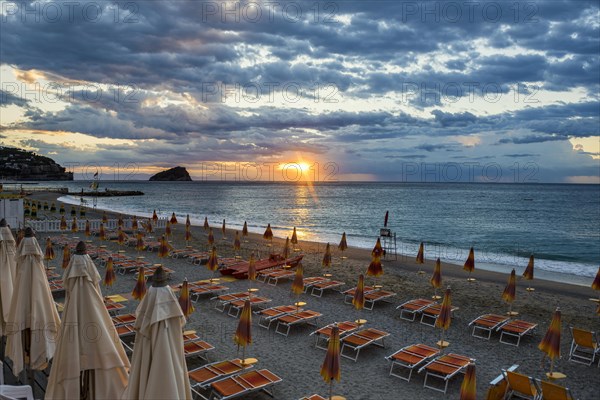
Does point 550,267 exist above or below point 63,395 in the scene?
below

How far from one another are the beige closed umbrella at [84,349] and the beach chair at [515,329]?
33.2ft

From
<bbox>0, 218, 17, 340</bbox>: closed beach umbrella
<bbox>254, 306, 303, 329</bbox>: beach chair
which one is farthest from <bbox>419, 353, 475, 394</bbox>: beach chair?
<bbox>0, 218, 17, 340</bbox>: closed beach umbrella

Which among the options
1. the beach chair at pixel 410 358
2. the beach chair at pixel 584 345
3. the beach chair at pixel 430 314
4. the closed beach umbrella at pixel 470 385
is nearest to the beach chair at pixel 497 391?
the closed beach umbrella at pixel 470 385

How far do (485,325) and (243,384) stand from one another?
7.45m

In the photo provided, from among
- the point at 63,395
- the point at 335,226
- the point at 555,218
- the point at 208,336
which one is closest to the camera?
the point at 63,395

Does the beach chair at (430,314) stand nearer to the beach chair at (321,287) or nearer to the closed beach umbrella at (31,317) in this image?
the beach chair at (321,287)

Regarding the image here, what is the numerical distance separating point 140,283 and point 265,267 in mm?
8440

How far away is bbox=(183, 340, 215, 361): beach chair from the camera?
968 centimetres

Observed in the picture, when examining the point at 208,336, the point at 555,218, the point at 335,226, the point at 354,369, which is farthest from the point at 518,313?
the point at 555,218

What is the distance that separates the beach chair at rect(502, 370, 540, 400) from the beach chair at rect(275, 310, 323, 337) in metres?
5.43

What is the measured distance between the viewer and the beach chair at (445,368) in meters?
9.05

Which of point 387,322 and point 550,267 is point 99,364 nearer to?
point 387,322

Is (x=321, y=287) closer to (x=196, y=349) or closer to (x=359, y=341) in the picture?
(x=359, y=341)

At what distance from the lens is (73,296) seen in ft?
19.6
